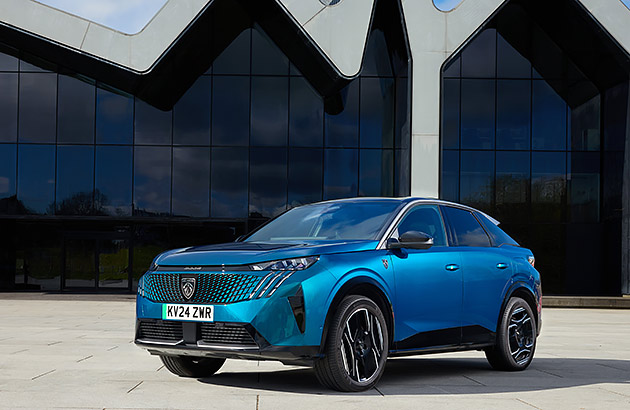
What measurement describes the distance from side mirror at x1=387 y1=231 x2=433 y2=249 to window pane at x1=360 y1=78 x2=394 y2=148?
2317 centimetres

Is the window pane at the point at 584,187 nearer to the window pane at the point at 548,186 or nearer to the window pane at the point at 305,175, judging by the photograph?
the window pane at the point at 548,186

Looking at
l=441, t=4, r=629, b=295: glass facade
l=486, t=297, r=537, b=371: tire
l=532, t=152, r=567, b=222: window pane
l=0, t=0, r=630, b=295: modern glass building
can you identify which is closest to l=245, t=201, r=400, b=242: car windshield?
l=486, t=297, r=537, b=371: tire

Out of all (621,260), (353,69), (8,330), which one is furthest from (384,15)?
(8,330)

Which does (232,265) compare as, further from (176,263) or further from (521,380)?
(521,380)

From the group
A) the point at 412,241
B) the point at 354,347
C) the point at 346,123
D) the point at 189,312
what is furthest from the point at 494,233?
the point at 346,123

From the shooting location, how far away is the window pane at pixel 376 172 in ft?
98.9

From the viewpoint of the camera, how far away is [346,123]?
30406 millimetres

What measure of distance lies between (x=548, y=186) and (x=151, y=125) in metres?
14.9

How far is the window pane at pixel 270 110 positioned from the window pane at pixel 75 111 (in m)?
5.94

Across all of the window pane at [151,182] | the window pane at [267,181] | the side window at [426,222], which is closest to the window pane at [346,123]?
the window pane at [267,181]

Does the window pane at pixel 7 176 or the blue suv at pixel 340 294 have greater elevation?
the window pane at pixel 7 176

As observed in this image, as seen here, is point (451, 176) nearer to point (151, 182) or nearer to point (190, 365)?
point (151, 182)

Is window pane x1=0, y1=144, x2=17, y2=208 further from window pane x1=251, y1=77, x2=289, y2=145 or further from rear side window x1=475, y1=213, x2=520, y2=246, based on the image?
rear side window x1=475, y1=213, x2=520, y2=246

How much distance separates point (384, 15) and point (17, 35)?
12.8 metres
